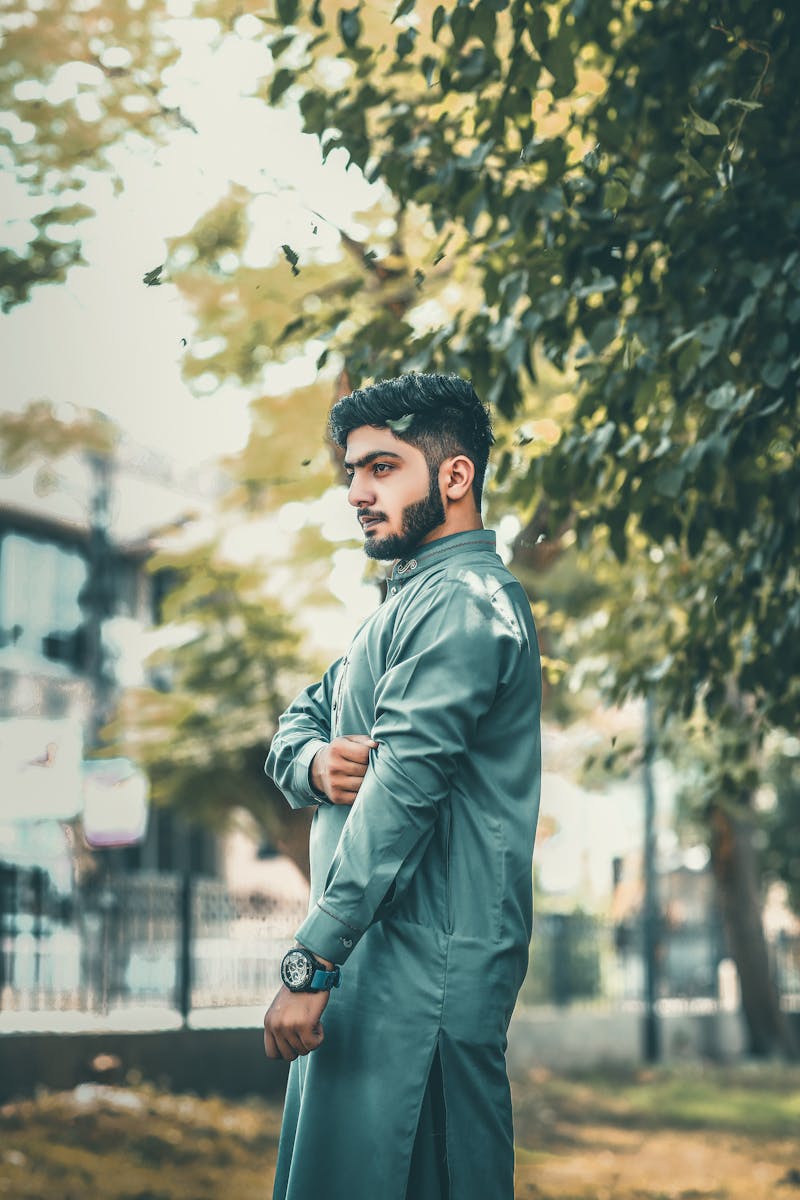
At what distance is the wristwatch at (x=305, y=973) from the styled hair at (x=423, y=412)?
1013 mm

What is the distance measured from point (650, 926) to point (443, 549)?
1881cm

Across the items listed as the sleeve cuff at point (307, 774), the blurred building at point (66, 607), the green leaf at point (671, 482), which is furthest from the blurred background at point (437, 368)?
the blurred building at point (66, 607)

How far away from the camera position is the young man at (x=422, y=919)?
107 inches

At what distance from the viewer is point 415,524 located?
10.1 ft

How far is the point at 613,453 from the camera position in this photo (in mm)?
5418

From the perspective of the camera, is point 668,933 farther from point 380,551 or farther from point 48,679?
point 380,551

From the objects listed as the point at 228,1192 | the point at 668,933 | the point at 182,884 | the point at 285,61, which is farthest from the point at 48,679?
the point at 285,61

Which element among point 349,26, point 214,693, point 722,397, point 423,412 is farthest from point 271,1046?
point 214,693

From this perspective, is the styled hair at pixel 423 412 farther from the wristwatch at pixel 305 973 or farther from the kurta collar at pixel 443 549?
the wristwatch at pixel 305 973

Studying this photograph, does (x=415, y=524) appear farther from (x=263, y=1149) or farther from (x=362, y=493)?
(x=263, y=1149)

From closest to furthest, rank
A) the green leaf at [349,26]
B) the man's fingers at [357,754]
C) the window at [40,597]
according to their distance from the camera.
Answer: the man's fingers at [357,754], the green leaf at [349,26], the window at [40,597]

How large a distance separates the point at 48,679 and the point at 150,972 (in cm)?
1262

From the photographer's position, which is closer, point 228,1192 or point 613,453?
point 613,453

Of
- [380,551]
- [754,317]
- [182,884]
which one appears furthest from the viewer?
[182,884]
